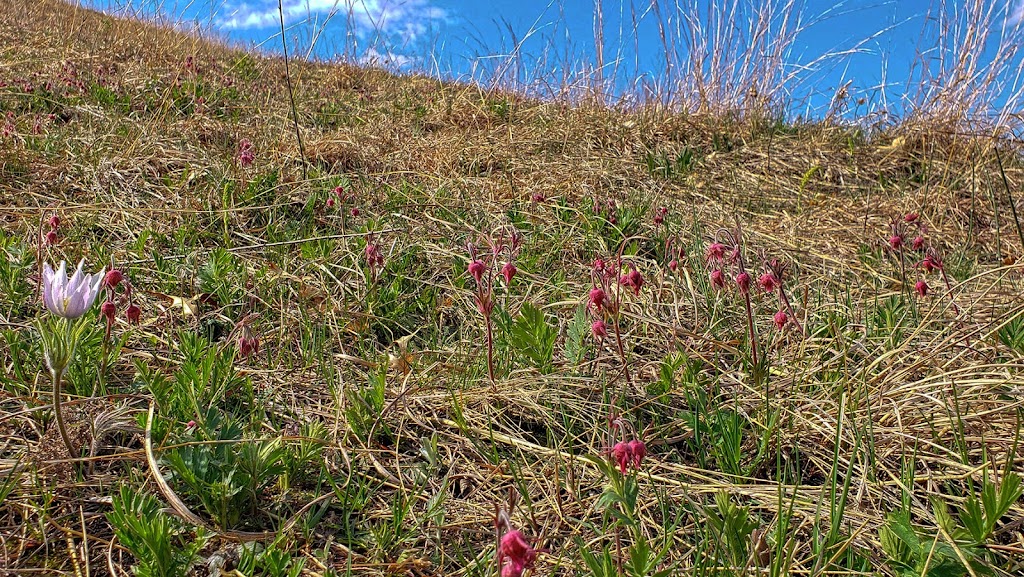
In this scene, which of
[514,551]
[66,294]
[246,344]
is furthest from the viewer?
[246,344]

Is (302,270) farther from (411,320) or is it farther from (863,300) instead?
(863,300)

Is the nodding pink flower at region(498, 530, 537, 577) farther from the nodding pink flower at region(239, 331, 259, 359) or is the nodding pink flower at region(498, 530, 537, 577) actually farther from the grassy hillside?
the nodding pink flower at region(239, 331, 259, 359)

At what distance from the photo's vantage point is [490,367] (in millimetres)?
2039

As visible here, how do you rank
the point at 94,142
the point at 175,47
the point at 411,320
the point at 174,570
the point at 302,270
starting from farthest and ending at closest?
1. the point at 175,47
2. the point at 94,142
3. the point at 302,270
4. the point at 411,320
5. the point at 174,570

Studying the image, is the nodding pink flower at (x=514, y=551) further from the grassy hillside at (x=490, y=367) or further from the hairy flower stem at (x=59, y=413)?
the hairy flower stem at (x=59, y=413)

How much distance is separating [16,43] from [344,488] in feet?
25.5

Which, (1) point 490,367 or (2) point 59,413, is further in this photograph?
(1) point 490,367

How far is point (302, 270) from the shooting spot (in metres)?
3.10

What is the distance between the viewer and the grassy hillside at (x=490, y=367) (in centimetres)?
147

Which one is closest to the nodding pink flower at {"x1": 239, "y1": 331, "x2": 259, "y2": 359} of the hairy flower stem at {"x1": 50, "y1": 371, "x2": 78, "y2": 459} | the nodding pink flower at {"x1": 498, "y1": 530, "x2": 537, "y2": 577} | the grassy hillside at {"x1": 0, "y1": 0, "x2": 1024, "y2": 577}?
the grassy hillside at {"x1": 0, "y1": 0, "x2": 1024, "y2": 577}

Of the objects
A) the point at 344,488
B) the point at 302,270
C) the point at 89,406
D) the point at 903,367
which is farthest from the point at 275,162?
the point at 903,367

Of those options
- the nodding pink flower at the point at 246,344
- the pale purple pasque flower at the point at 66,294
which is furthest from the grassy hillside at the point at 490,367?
the pale purple pasque flower at the point at 66,294

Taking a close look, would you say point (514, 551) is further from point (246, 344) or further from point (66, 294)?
point (246, 344)

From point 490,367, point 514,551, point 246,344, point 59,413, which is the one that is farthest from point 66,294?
point 514,551
